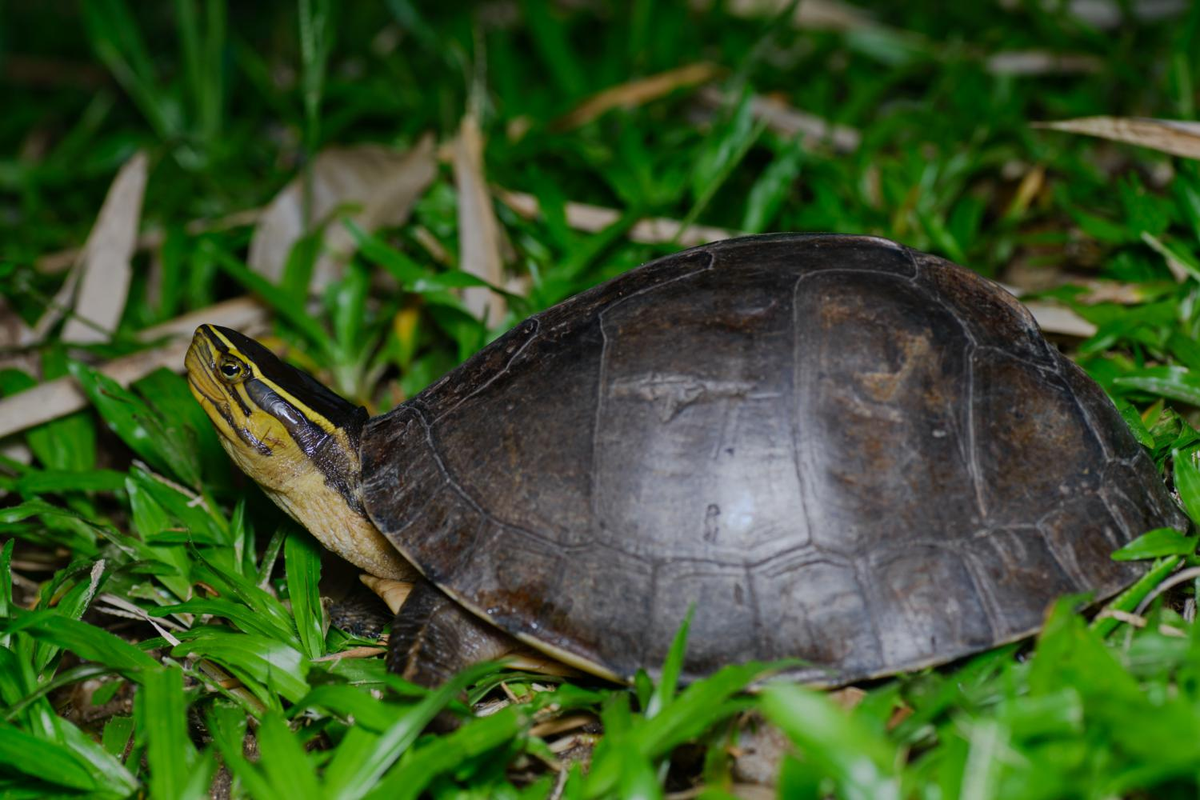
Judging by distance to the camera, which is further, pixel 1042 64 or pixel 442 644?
pixel 1042 64

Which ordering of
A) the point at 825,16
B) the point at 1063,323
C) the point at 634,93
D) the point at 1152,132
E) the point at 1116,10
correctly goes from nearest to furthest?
the point at 1152,132 → the point at 1063,323 → the point at 634,93 → the point at 1116,10 → the point at 825,16

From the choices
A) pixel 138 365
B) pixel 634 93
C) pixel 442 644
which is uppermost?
pixel 634 93

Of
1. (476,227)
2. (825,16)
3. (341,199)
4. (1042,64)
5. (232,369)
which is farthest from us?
(825,16)

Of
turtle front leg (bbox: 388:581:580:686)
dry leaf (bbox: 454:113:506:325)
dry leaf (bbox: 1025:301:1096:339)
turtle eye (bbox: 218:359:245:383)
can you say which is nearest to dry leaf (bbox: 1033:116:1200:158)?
dry leaf (bbox: 1025:301:1096:339)

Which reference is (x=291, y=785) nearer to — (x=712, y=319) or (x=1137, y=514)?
(x=712, y=319)

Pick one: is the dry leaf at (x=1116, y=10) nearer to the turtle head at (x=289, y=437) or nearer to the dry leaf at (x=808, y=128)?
the dry leaf at (x=808, y=128)

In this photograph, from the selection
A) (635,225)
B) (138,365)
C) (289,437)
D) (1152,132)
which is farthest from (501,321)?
(1152,132)

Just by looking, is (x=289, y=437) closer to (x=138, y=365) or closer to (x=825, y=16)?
(x=138, y=365)

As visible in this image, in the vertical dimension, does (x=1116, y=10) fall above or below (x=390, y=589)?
above

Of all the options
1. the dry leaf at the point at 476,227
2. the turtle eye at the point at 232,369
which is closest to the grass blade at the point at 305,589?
the turtle eye at the point at 232,369

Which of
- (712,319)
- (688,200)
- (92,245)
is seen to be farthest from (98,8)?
(712,319)

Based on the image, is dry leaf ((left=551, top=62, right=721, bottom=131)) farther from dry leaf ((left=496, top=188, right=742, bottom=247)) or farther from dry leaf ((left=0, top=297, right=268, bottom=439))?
dry leaf ((left=0, top=297, right=268, bottom=439))
